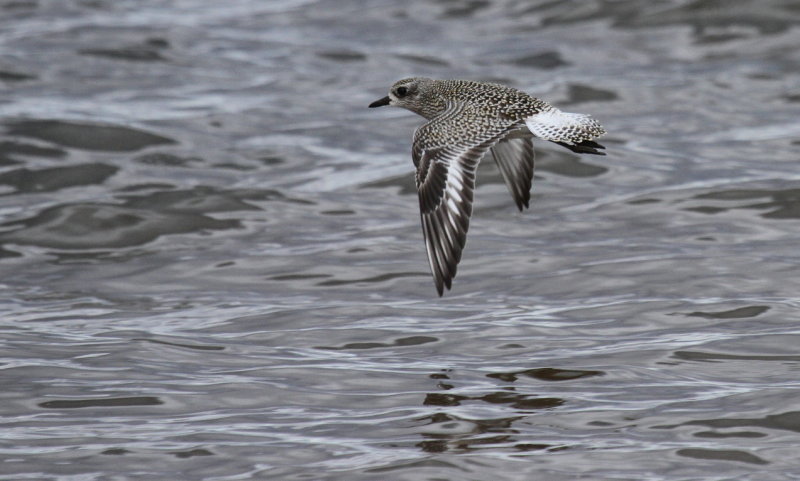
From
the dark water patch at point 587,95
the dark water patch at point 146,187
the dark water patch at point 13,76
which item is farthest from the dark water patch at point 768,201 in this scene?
the dark water patch at point 13,76

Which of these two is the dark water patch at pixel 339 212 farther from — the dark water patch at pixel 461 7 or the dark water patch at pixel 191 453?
the dark water patch at pixel 461 7

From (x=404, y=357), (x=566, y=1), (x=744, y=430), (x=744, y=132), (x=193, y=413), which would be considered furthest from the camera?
(x=566, y=1)

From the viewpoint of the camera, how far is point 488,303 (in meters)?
9.27

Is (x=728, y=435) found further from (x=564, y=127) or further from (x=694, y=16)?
(x=694, y=16)

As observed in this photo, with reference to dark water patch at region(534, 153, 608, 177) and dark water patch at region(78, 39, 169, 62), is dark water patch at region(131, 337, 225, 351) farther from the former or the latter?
dark water patch at region(78, 39, 169, 62)

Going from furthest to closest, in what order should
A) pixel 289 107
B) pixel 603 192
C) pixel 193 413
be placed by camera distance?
pixel 289 107 < pixel 603 192 < pixel 193 413

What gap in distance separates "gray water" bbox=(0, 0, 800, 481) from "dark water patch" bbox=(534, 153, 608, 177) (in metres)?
0.03

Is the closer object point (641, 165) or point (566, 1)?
point (641, 165)

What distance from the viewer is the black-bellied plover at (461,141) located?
8148 mm

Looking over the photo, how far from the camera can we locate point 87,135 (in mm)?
13781

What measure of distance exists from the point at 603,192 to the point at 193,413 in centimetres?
572

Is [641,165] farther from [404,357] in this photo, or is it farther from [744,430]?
[744,430]

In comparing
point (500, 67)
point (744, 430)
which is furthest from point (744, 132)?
point (744, 430)

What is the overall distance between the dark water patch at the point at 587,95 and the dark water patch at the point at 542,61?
1074 mm
